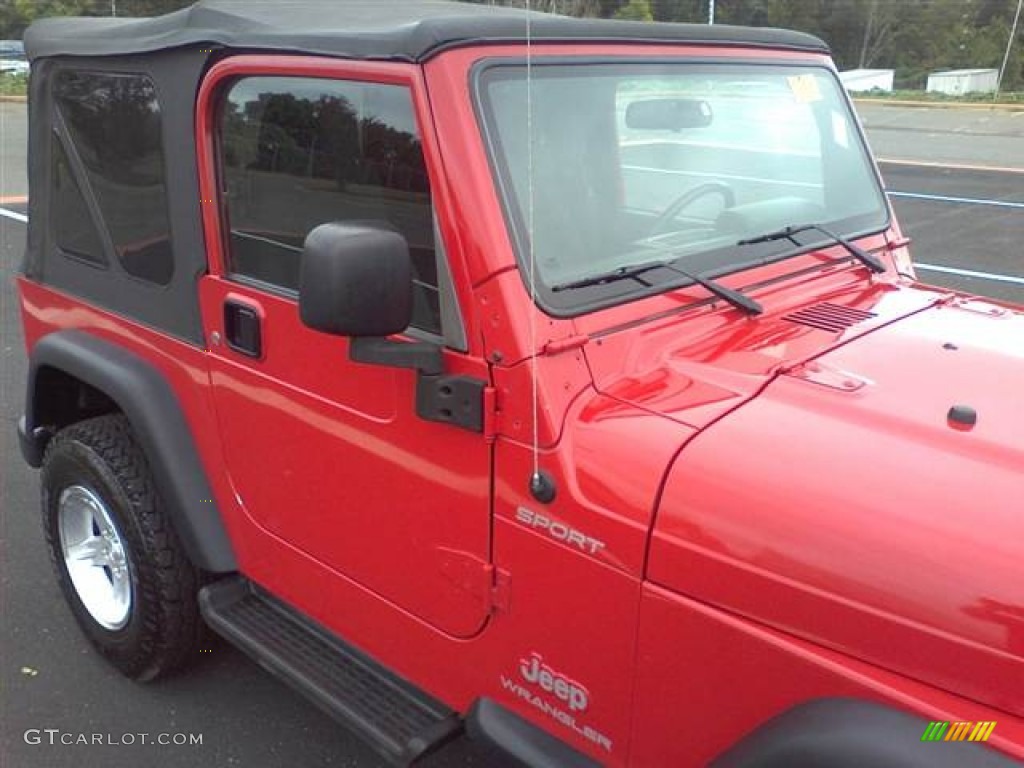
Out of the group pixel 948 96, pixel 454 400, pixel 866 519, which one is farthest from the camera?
pixel 948 96

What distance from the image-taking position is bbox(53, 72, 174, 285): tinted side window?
255 cm

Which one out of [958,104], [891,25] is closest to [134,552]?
[958,104]

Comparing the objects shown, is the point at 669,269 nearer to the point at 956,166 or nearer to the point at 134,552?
the point at 134,552

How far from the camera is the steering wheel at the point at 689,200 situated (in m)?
2.21

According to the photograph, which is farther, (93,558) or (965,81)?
(965,81)

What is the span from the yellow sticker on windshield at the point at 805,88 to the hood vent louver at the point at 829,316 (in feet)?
2.31

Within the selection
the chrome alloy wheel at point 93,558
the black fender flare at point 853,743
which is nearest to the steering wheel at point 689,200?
the black fender flare at point 853,743

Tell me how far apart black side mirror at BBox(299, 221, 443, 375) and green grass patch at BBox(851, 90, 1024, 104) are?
26.5 m

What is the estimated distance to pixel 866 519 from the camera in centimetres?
149

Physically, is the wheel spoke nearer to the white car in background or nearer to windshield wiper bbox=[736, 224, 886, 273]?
windshield wiper bbox=[736, 224, 886, 273]

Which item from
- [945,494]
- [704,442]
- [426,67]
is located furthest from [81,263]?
[945,494]

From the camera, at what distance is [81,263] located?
297 cm

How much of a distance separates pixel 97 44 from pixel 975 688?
2.69 m

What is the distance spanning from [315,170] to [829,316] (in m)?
1.26
